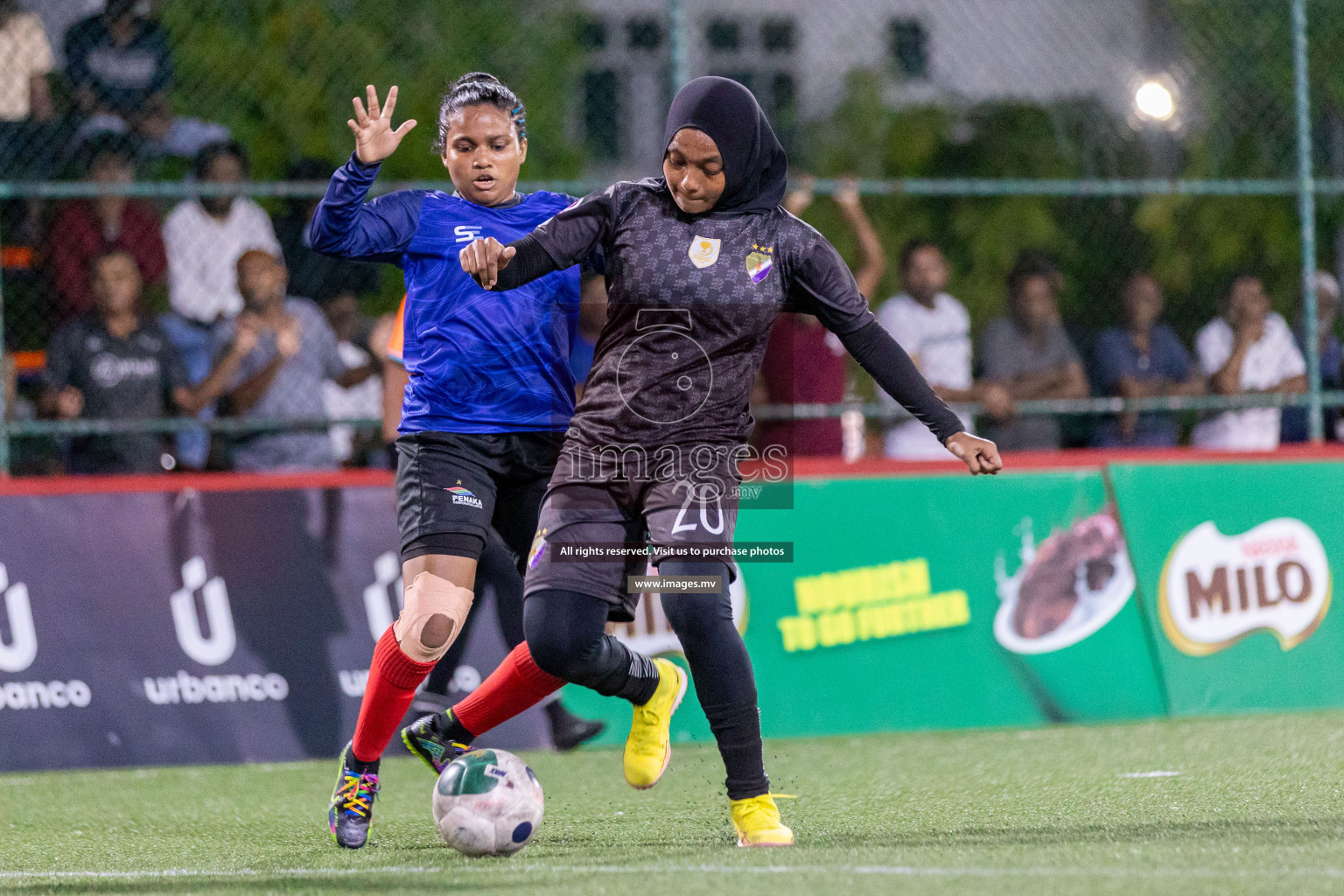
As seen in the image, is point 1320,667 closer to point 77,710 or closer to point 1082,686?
point 1082,686

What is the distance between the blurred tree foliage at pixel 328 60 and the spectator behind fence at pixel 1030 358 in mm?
4443

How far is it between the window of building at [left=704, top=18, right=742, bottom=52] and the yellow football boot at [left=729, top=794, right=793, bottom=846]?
14.8m

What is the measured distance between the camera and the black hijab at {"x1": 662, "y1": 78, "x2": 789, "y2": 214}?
432cm

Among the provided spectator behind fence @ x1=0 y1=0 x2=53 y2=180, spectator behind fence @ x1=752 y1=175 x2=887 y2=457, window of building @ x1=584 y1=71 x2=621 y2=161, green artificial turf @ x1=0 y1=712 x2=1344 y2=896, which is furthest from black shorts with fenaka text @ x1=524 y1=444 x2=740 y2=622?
window of building @ x1=584 y1=71 x2=621 y2=161

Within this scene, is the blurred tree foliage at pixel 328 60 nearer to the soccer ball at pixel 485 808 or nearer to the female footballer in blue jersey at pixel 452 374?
the female footballer in blue jersey at pixel 452 374

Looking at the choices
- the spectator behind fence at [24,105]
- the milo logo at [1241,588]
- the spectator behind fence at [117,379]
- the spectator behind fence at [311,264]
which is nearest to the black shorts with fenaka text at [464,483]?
the spectator behind fence at [117,379]

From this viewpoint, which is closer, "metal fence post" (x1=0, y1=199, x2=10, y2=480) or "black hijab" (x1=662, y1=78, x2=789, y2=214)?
"black hijab" (x1=662, y1=78, x2=789, y2=214)

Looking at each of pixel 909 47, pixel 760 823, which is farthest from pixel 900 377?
pixel 909 47

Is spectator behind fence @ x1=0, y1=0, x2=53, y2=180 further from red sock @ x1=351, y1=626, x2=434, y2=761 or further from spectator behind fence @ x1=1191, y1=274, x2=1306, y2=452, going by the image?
spectator behind fence @ x1=1191, y1=274, x2=1306, y2=452

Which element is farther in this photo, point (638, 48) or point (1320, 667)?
point (638, 48)

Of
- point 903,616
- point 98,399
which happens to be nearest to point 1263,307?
point 903,616

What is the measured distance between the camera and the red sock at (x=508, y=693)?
191 inches

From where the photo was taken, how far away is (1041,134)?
14328mm

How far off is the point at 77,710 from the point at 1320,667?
568cm
